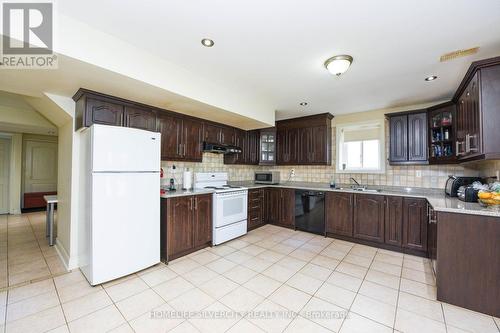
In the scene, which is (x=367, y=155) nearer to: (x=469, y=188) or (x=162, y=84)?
(x=469, y=188)

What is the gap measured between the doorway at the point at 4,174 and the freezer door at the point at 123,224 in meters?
5.63

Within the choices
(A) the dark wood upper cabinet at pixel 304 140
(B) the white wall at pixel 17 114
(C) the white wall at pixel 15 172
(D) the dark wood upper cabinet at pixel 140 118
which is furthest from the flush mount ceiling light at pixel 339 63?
(C) the white wall at pixel 15 172

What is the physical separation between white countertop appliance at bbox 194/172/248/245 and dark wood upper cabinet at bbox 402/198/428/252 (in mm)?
2555

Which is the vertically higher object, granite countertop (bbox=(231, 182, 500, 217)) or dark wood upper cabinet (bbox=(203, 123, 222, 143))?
dark wood upper cabinet (bbox=(203, 123, 222, 143))

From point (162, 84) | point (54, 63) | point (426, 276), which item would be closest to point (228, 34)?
point (162, 84)

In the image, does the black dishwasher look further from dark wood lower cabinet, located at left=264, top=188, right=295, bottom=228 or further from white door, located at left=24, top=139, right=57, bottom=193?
white door, located at left=24, top=139, right=57, bottom=193

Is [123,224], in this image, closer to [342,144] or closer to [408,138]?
[342,144]

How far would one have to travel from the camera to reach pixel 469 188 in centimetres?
236

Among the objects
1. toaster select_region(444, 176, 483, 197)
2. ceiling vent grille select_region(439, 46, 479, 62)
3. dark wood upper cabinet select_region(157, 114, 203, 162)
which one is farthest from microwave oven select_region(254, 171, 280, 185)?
ceiling vent grille select_region(439, 46, 479, 62)

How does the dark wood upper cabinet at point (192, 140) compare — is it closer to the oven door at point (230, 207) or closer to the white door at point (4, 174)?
the oven door at point (230, 207)

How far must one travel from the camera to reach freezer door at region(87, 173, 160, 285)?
7.11ft

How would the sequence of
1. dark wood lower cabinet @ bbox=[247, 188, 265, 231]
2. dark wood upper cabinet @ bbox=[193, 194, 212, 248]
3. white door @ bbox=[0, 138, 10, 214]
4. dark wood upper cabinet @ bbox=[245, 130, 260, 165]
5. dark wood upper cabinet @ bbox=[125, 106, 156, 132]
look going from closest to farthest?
1. dark wood upper cabinet @ bbox=[125, 106, 156, 132]
2. dark wood upper cabinet @ bbox=[193, 194, 212, 248]
3. dark wood lower cabinet @ bbox=[247, 188, 265, 231]
4. dark wood upper cabinet @ bbox=[245, 130, 260, 165]
5. white door @ bbox=[0, 138, 10, 214]

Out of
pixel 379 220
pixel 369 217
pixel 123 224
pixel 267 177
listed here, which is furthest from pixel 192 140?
pixel 379 220

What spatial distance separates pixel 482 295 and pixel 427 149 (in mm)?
2186
